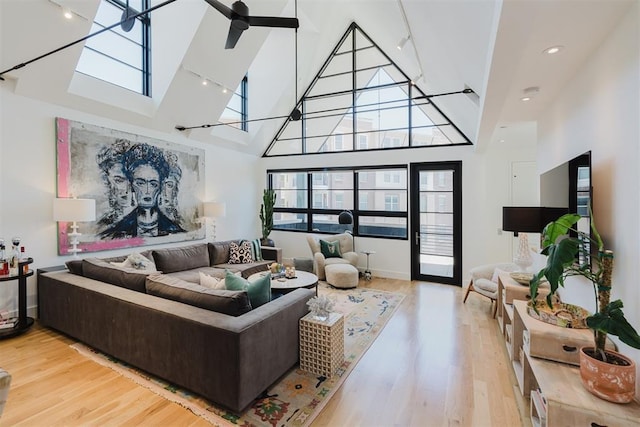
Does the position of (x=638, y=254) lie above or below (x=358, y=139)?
below

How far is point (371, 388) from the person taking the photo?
100 inches

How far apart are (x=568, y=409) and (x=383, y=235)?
4896mm

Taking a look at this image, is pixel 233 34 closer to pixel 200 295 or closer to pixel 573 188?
pixel 200 295

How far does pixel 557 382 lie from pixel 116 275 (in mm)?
3780

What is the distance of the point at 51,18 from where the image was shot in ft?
10.9

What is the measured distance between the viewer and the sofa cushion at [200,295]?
2393 mm

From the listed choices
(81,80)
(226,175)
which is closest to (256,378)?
(81,80)

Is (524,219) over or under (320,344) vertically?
over

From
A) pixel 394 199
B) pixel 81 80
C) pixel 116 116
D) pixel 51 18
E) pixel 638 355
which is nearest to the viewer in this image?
pixel 638 355

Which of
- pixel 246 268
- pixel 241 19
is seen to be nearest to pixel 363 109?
pixel 246 268

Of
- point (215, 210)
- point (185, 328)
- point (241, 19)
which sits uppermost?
point (241, 19)

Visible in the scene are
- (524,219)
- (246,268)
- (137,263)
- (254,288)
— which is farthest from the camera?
(246,268)

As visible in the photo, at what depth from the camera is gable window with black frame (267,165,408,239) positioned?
628 cm

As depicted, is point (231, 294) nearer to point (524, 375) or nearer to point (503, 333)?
point (524, 375)
